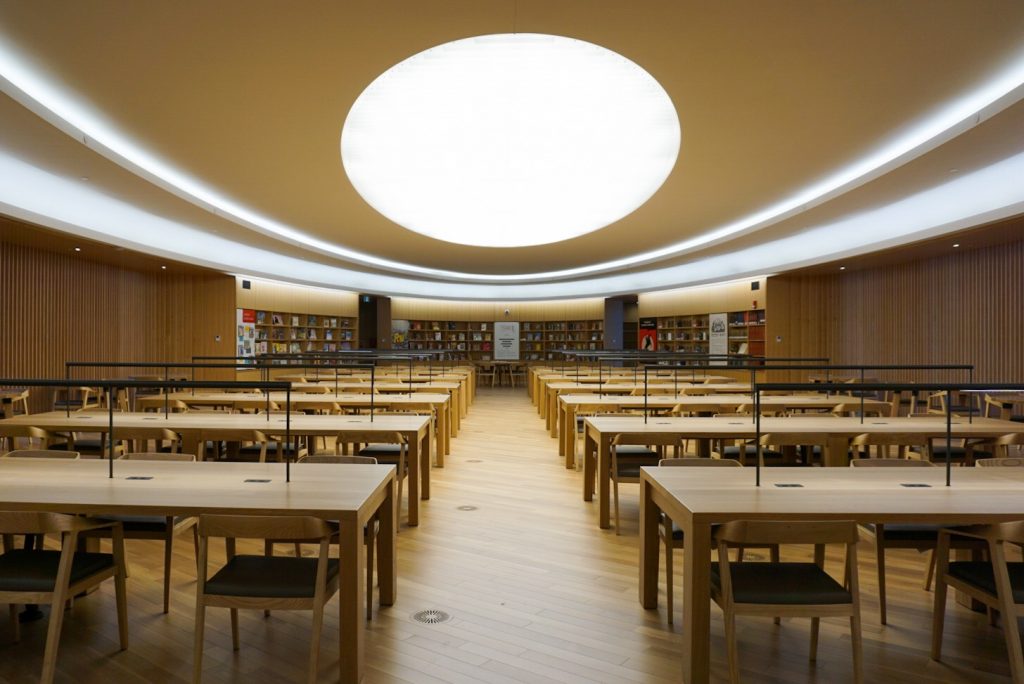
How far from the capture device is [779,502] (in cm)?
233

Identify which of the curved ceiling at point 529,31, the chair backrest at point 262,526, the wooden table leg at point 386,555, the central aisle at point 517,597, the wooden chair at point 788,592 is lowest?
the central aisle at point 517,597

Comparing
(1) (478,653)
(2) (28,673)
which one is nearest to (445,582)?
(1) (478,653)

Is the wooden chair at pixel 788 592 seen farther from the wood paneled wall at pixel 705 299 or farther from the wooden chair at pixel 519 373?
the wooden chair at pixel 519 373

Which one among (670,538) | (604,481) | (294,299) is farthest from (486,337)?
(670,538)

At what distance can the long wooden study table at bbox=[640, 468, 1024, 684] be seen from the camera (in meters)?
2.18

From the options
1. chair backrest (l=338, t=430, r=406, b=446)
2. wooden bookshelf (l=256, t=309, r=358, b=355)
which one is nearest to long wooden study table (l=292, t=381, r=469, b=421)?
chair backrest (l=338, t=430, r=406, b=446)

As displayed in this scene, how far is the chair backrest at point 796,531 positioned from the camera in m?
2.02

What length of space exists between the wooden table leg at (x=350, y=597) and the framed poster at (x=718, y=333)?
1349 cm

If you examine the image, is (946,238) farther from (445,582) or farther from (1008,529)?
(445,582)

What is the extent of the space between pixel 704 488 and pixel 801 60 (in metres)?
4.07

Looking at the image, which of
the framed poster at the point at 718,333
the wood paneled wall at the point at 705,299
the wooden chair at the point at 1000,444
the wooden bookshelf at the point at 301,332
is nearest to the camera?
the wooden chair at the point at 1000,444

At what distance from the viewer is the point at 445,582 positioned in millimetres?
3287

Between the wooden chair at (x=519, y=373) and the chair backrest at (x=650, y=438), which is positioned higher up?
the chair backrest at (x=650, y=438)

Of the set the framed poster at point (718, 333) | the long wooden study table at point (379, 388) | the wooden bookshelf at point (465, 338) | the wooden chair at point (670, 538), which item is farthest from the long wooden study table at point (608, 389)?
the wooden bookshelf at point (465, 338)
